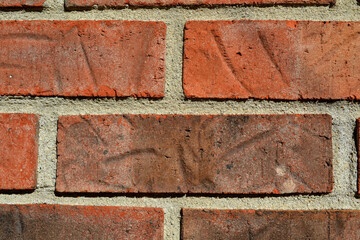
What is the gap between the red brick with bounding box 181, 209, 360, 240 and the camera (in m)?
0.42

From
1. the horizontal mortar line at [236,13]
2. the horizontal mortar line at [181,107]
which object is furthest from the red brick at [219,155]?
the horizontal mortar line at [236,13]

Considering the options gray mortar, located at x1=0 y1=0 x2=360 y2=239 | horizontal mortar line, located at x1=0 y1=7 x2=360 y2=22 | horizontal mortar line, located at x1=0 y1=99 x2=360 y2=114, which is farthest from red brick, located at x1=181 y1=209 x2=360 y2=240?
horizontal mortar line, located at x1=0 y1=7 x2=360 y2=22

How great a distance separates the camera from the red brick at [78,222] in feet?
1.39

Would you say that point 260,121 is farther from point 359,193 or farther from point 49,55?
point 49,55

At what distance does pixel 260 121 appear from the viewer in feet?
1.38

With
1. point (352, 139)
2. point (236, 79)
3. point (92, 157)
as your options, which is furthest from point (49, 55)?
point (352, 139)

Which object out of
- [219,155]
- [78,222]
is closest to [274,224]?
[219,155]

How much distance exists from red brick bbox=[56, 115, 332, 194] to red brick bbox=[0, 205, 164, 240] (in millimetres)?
36

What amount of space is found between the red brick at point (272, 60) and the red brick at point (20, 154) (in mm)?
210

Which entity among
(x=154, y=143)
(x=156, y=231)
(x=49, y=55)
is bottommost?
(x=156, y=231)

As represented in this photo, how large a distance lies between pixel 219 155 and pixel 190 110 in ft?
0.22

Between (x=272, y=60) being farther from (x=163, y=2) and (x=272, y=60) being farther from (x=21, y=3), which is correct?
(x=21, y=3)

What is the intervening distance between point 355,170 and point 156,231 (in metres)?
0.27

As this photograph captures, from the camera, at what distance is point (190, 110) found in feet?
1.40
